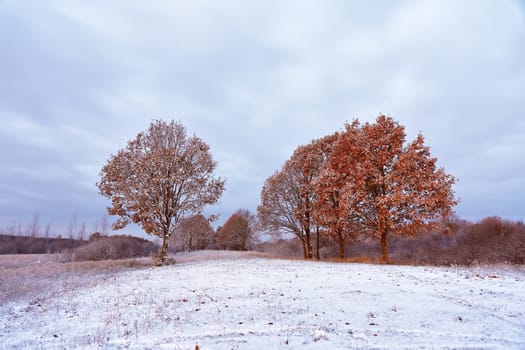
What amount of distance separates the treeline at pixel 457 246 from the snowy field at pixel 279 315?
641 inches

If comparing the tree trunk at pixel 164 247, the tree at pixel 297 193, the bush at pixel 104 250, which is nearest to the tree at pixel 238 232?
the bush at pixel 104 250

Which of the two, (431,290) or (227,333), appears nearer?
(227,333)

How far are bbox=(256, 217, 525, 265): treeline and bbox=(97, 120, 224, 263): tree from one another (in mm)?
17719

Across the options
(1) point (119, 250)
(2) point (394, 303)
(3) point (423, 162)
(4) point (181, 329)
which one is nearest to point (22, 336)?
(4) point (181, 329)

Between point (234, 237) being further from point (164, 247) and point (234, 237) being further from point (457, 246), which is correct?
point (457, 246)

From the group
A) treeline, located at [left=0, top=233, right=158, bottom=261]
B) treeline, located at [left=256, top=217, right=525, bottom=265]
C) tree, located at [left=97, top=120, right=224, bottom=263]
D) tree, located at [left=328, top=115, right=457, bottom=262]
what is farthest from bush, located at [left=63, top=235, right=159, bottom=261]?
tree, located at [left=328, top=115, right=457, bottom=262]

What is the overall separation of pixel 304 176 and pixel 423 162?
1284cm

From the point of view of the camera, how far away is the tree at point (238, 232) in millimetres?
67500

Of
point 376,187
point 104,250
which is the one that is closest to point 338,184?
point 376,187

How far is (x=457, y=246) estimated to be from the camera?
3931cm

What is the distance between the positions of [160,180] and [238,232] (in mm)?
44148

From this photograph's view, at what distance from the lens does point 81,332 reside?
8336mm

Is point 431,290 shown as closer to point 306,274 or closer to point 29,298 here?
point 306,274

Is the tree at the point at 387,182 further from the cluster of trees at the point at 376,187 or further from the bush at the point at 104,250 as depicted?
the bush at the point at 104,250
